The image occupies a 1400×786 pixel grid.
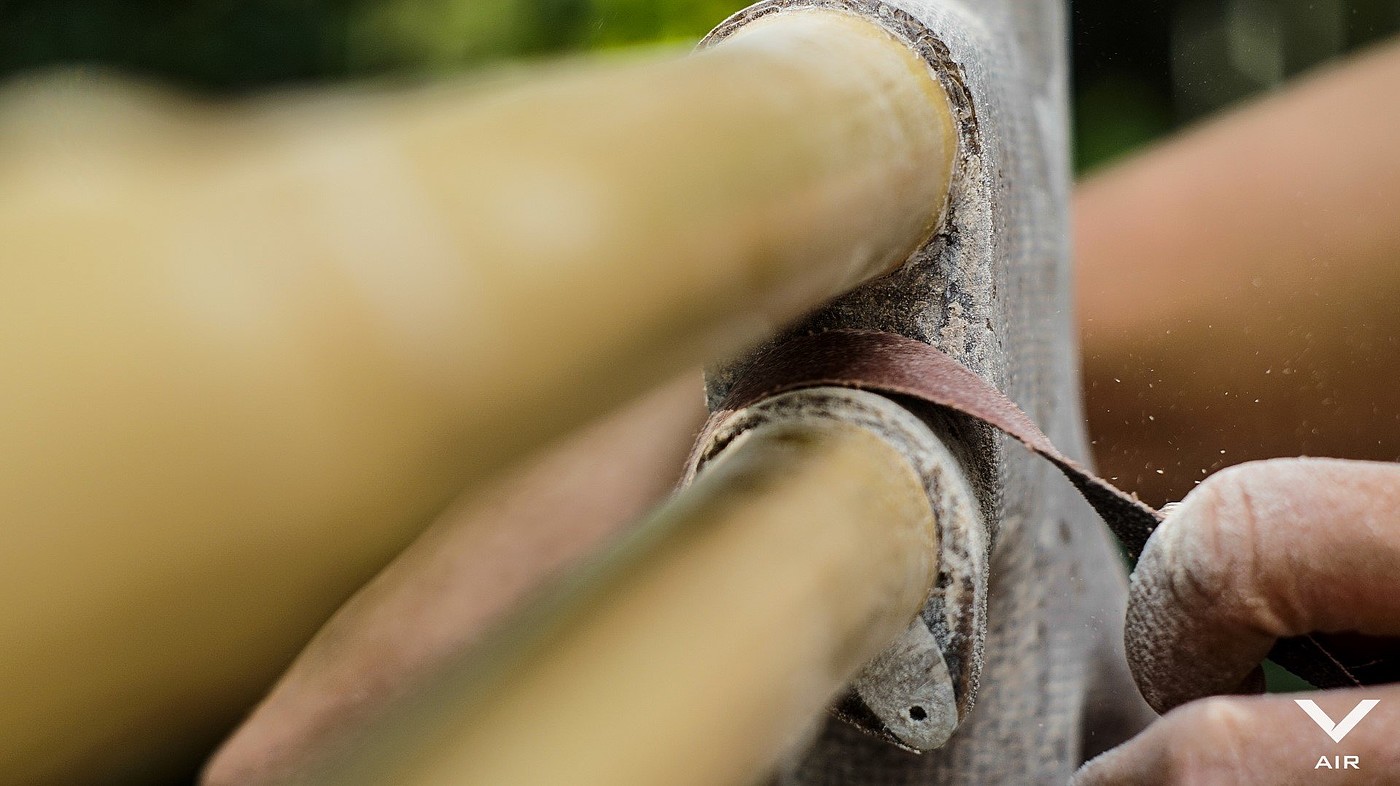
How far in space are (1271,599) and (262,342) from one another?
0.26 m

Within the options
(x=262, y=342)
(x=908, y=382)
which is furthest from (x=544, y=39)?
(x=262, y=342)

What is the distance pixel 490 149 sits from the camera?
0.13 m

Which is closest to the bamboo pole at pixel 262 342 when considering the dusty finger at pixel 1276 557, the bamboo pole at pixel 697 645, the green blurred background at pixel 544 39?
the bamboo pole at pixel 697 645

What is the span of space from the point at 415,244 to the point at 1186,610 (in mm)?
243

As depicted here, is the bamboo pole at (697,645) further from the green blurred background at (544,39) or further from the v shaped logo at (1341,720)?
the green blurred background at (544,39)

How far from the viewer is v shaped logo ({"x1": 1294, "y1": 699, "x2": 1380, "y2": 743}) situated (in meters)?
0.29

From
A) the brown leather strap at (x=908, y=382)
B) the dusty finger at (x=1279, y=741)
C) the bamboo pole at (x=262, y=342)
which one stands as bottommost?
the dusty finger at (x=1279, y=741)

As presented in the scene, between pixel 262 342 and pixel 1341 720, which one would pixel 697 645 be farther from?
pixel 1341 720

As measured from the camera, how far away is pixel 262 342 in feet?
0.35

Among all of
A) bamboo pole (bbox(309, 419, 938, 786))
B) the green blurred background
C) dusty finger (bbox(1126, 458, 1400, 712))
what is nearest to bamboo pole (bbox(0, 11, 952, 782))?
bamboo pole (bbox(309, 419, 938, 786))

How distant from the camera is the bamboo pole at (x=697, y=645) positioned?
0.16 m

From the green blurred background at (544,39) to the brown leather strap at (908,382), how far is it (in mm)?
220

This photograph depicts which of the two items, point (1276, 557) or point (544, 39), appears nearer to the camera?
point (1276, 557)

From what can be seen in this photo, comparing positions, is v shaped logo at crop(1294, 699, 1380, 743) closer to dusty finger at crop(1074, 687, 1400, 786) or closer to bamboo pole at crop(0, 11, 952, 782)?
dusty finger at crop(1074, 687, 1400, 786)
